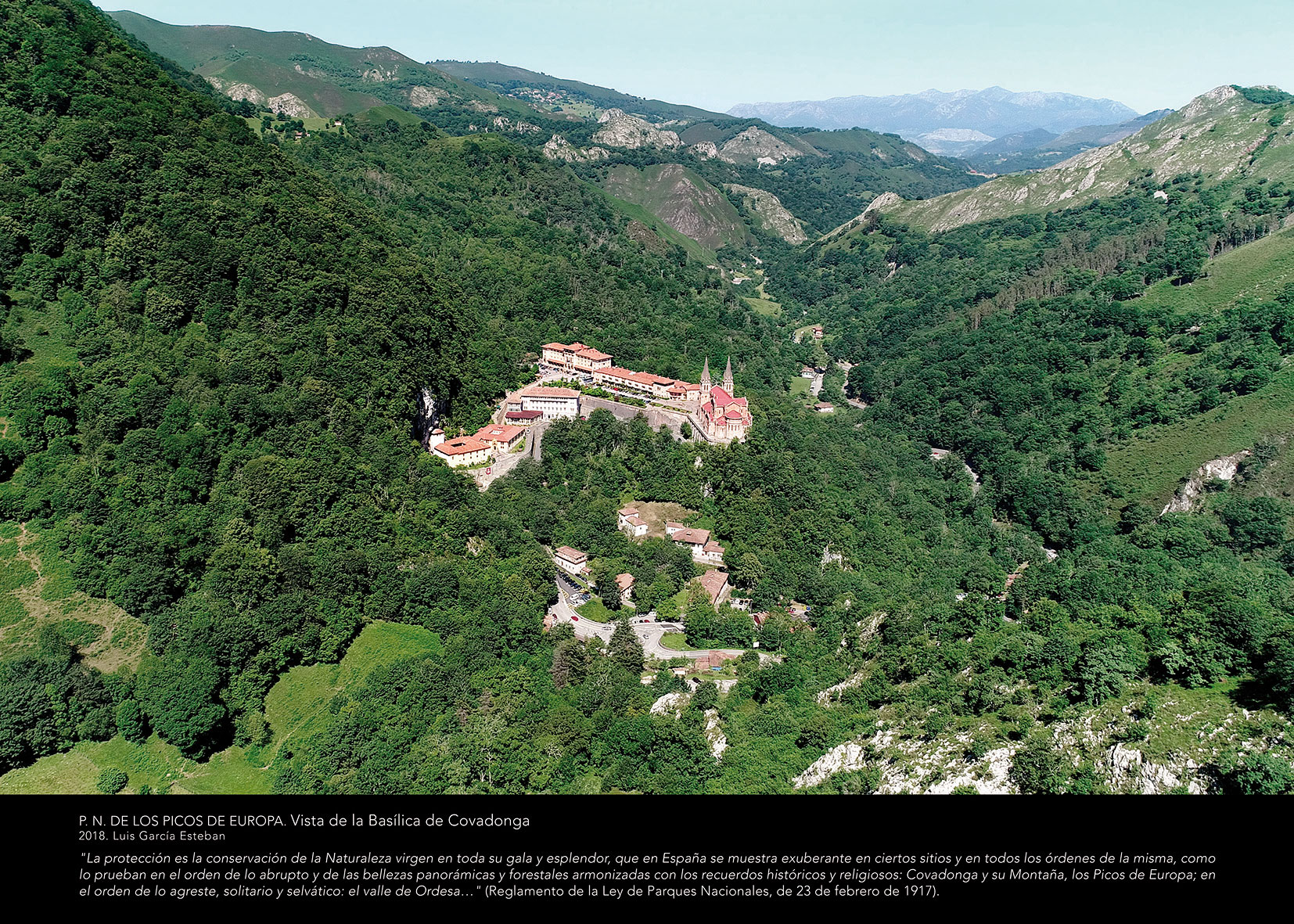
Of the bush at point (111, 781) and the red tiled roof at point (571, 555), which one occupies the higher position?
the red tiled roof at point (571, 555)

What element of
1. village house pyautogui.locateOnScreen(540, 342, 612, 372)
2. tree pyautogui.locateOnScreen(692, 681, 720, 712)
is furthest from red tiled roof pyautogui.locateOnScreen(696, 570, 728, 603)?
village house pyautogui.locateOnScreen(540, 342, 612, 372)

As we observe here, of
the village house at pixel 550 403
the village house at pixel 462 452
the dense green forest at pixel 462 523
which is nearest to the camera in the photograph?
the dense green forest at pixel 462 523

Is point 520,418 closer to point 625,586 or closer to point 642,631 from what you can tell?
point 625,586

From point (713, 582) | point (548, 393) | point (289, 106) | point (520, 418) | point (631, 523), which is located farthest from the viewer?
point (289, 106)

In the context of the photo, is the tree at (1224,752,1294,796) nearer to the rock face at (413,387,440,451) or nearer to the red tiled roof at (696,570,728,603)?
the red tiled roof at (696,570,728,603)

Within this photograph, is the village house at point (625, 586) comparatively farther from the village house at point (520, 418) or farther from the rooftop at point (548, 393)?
the rooftop at point (548, 393)

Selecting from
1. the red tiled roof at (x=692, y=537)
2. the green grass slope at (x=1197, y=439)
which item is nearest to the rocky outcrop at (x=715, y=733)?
the red tiled roof at (x=692, y=537)

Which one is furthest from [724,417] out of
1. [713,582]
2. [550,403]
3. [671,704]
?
[671,704]
